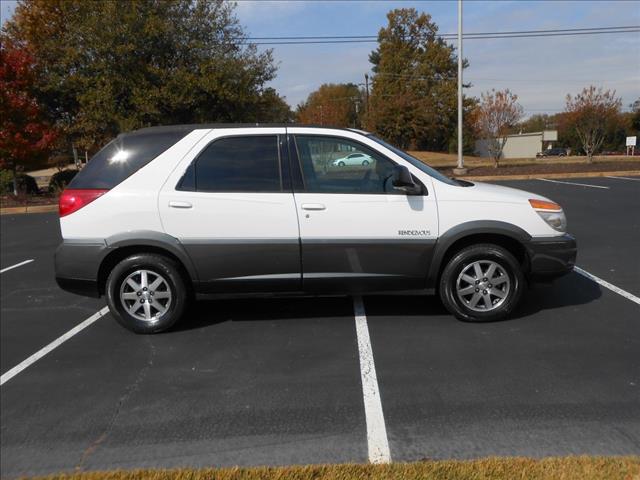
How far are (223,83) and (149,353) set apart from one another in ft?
49.3

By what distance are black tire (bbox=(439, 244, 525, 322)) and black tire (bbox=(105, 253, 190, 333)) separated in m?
2.37

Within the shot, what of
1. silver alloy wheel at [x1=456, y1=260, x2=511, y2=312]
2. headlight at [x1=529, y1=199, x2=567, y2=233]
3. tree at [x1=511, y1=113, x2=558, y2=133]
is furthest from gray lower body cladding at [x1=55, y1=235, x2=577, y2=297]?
tree at [x1=511, y1=113, x2=558, y2=133]

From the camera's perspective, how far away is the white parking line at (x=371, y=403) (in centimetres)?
288

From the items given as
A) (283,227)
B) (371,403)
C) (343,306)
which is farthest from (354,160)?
(371,403)

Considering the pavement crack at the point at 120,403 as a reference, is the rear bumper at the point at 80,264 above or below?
above

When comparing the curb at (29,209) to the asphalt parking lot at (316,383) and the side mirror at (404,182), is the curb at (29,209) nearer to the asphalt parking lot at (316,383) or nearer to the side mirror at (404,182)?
the asphalt parking lot at (316,383)

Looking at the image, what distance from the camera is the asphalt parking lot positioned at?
9.73ft

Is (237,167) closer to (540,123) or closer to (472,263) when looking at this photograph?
(472,263)

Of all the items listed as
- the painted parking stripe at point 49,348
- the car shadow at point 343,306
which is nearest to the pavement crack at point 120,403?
the car shadow at point 343,306

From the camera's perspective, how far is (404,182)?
4.45m

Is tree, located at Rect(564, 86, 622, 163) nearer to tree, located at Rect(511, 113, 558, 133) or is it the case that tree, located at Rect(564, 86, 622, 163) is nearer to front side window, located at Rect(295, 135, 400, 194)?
front side window, located at Rect(295, 135, 400, 194)

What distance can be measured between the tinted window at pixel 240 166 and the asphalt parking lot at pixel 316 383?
1.32 m

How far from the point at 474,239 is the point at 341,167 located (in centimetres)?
136

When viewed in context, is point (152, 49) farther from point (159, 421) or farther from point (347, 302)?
point (159, 421)
